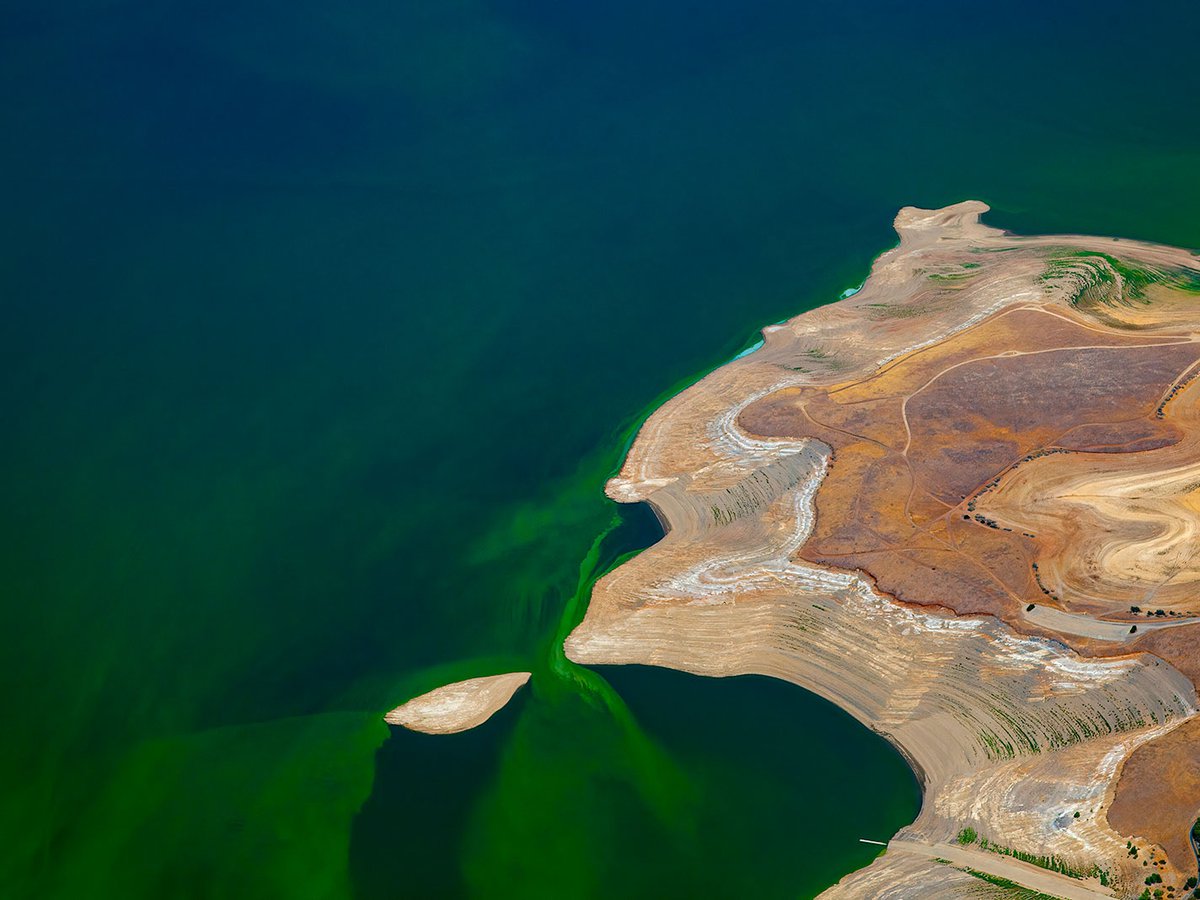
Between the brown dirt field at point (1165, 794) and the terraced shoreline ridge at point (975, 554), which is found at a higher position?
the terraced shoreline ridge at point (975, 554)

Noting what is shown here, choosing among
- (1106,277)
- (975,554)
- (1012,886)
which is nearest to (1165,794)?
(1012,886)

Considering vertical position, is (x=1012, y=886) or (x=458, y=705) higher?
(x=458, y=705)

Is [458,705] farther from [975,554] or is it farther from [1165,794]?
[1165,794]

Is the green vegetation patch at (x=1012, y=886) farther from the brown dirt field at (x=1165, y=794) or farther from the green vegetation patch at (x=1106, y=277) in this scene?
the green vegetation patch at (x=1106, y=277)

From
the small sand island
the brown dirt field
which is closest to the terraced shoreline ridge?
the brown dirt field

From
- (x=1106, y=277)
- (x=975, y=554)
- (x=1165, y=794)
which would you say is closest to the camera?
(x=1165, y=794)

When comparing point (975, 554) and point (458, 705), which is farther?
point (975, 554)

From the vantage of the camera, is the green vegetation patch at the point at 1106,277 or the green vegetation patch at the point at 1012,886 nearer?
the green vegetation patch at the point at 1012,886

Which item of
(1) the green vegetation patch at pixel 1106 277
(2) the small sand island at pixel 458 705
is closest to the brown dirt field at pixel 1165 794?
(2) the small sand island at pixel 458 705
